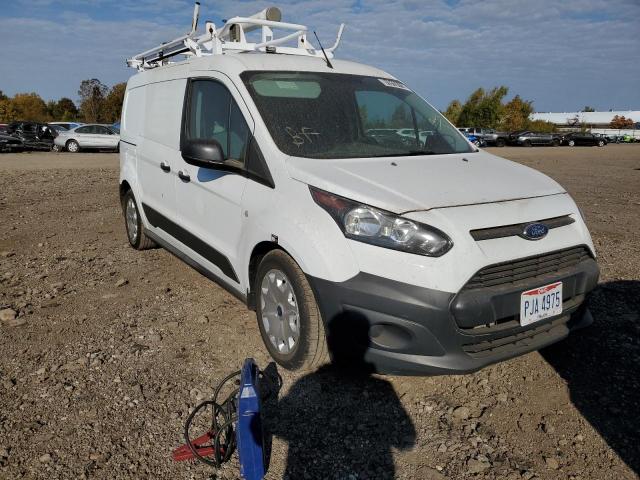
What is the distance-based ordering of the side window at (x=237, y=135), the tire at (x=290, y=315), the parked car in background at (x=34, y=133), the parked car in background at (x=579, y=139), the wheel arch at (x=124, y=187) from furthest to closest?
the parked car in background at (x=579, y=139) < the parked car in background at (x=34, y=133) < the wheel arch at (x=124, y=187) < the side window at (x=237, y=135) < the tire at (x=290, y=315)

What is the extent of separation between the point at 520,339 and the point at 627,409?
71cm

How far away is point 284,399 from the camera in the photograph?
303 cm

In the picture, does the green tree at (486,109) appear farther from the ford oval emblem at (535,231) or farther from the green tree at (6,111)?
the ford oval emblem at (535,231)

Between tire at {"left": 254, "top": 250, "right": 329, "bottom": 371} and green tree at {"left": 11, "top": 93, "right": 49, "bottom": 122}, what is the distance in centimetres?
7356

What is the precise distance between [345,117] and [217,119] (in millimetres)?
934

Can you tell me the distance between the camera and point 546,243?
290cm

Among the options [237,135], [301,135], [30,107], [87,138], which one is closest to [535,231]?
[301,135]

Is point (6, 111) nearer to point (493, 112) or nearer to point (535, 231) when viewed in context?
point (493, 112)

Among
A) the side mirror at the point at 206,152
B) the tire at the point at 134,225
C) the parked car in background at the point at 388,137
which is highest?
the parked car in background at the point at 388,137

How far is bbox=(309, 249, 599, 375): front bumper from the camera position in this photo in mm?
2615

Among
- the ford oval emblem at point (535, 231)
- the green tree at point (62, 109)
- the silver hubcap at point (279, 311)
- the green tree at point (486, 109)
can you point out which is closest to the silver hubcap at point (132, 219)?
the silver hubcap at point (279, 311)

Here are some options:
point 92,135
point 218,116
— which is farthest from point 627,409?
point 92,135

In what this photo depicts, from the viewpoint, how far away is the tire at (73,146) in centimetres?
2497

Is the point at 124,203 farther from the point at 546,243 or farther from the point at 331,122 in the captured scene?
the point at 546,243
